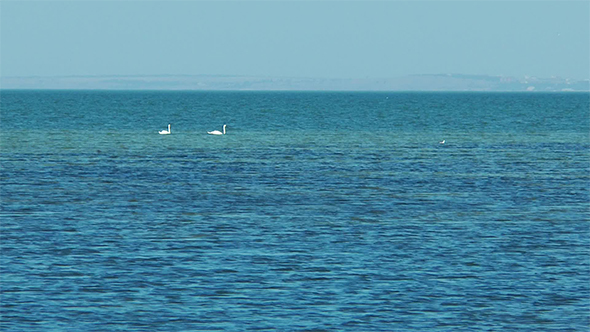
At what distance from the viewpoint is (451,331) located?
727 inches

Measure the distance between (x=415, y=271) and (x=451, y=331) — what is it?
4.54m

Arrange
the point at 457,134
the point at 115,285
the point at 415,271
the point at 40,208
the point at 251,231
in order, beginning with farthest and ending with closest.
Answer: the point at 457,134, the point at 40,208, the point at 251,231, the point at 415,271, the point at 115,285

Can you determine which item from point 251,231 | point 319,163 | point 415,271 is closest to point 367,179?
point 319,163

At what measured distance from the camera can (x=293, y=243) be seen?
26172 millimetres

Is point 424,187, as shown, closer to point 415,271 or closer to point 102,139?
point 415,271

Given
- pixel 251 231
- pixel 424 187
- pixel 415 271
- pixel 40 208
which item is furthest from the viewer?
pixel 424 187

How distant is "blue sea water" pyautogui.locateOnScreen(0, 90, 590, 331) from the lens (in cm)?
1955

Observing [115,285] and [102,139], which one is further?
[102,139]

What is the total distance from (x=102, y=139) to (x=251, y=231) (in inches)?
1591

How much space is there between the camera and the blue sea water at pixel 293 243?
64.1 feet

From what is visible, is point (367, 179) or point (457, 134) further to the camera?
point (457, 134)

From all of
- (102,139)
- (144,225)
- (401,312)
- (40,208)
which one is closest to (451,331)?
(401,312)

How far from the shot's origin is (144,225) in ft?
95.2

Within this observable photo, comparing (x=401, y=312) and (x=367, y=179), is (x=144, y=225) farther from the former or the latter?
(x=367, y=179)
